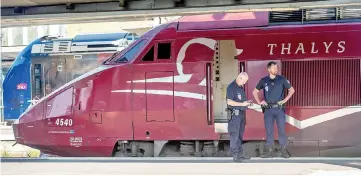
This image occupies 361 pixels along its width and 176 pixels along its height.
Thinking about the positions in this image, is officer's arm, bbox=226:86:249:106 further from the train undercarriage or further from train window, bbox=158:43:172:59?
train window, bbox=158:43:172:59

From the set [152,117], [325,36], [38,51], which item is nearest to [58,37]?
[38,51]

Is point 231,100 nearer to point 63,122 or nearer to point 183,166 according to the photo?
point 183,166

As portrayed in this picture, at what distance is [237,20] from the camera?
9578 millimetres

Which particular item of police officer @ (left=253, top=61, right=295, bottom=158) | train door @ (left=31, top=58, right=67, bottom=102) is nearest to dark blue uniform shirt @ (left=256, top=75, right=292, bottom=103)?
police officer @ (left=253, top=61, right=295, bottom=158)

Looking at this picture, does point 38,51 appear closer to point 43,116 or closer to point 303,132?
point 43,116


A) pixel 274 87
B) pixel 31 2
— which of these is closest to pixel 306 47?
pixel 274 87

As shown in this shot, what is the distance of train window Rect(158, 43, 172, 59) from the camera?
31.5 feet

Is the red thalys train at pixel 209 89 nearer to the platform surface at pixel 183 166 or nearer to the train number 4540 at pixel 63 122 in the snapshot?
the train number 4540 at pixel 63 122

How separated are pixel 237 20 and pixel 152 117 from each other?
2.41 meters

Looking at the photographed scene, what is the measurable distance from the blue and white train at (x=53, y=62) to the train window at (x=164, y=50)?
5471 millimetres

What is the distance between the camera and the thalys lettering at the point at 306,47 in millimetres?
9055

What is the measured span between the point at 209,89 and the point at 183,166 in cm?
170

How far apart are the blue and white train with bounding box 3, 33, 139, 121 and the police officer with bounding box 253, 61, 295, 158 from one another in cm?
712

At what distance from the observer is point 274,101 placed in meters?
8.64
